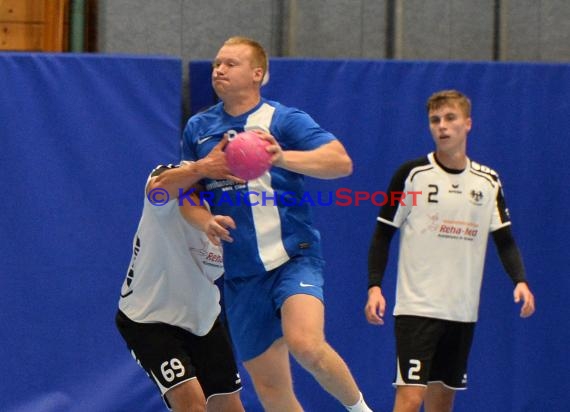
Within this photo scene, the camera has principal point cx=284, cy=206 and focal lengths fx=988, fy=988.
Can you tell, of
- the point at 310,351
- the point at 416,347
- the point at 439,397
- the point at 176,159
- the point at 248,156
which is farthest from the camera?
the point at 176,159

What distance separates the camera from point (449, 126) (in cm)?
504

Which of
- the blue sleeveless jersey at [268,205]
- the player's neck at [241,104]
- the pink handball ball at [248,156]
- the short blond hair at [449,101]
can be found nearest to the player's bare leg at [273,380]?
the blue sleeveless jersey at [268,205]

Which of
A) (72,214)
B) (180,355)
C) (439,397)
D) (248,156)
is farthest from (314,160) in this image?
(72,214)

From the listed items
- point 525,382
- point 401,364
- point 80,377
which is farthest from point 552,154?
point 80,377

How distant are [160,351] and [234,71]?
1.35 meters

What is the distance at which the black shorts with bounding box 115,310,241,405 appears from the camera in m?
4.58

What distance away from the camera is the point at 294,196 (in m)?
4.58

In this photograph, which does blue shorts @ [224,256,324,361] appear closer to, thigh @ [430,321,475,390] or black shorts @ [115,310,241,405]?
black shorts @ [115,310,241,405]

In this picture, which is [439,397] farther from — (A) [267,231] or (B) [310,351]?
(A) [267,231]

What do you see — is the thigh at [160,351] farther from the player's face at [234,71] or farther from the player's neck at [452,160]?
the player's neck at [452,160]

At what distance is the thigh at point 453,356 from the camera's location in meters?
5.06

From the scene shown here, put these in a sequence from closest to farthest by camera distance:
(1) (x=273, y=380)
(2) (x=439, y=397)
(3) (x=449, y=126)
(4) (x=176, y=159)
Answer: (1) (x=273, y=380) < (3) (x=449, y=126) < (2) (x=439, y=397) < (4) (x=176, y=159)

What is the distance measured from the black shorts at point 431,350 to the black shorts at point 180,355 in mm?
846

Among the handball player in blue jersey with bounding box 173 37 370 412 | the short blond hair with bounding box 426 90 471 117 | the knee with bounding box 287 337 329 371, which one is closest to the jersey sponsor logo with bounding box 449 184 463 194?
the short blond hair with bounding box 426 90 471 117
